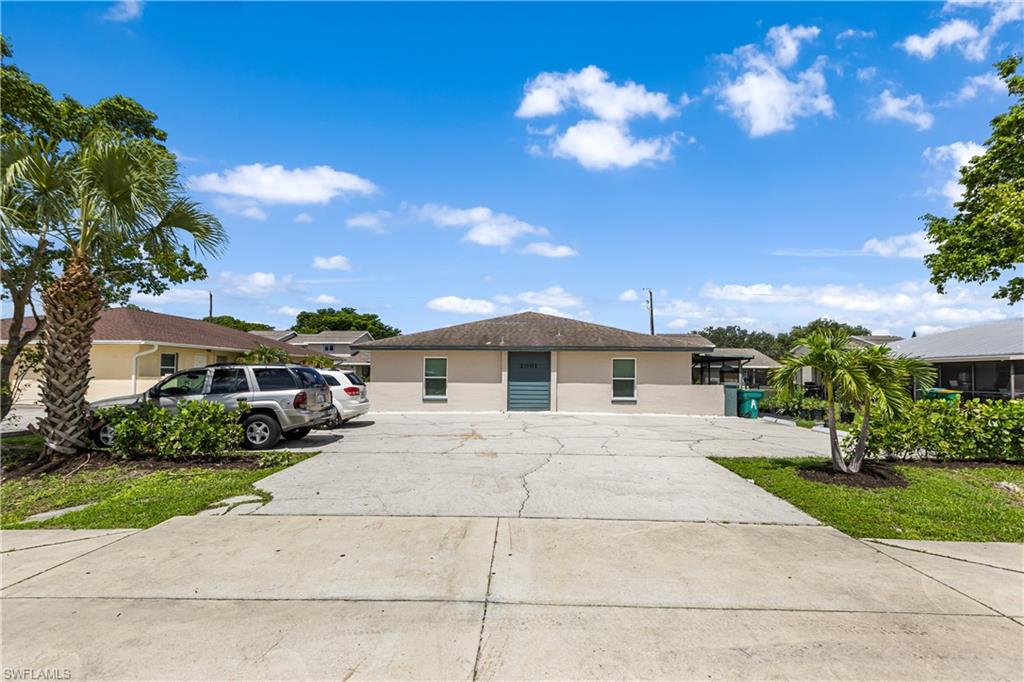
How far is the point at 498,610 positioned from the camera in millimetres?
3668

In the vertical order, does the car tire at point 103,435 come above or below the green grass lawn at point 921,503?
above

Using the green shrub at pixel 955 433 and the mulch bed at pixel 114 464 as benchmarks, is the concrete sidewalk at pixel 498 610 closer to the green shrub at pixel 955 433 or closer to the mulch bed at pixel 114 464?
the mulch bed at pixel 114 464

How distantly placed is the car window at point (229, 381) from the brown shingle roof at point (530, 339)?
8.14 m

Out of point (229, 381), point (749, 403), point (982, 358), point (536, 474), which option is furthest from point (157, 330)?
point (982, 358)

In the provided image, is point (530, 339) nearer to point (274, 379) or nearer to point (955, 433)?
point (274, 379)

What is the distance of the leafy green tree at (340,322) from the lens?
7388 cm

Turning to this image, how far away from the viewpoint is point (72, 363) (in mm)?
8602

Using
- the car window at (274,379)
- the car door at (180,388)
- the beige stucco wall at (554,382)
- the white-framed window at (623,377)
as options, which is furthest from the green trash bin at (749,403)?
the car door at (180,388)

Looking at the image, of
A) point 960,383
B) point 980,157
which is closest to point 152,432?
point 980,157

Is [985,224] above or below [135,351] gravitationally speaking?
above

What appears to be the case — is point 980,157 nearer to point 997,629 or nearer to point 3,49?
point 997,629

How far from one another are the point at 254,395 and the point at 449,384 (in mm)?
10074

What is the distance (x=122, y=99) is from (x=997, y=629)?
1827cm

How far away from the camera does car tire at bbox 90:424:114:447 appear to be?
941 cm
